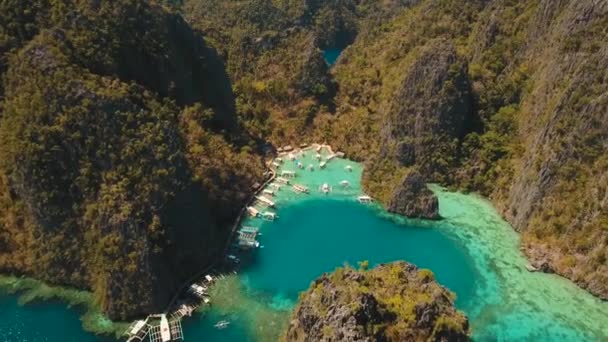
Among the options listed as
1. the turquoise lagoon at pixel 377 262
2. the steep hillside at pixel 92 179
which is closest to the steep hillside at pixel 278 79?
the turquoise lagoon at pixel 377 262

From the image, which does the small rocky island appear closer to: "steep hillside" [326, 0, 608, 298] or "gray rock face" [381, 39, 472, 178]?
"steep hillside" [326, 0, 608, 298]

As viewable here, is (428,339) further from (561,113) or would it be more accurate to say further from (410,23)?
(410,23)

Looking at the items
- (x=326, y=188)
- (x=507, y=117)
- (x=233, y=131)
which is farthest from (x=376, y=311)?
(x=233, y=131)

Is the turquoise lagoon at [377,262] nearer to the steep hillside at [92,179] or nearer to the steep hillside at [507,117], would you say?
the steep hillside at [507,117]

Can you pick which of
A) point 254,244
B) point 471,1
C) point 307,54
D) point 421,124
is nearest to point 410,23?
point 471,1

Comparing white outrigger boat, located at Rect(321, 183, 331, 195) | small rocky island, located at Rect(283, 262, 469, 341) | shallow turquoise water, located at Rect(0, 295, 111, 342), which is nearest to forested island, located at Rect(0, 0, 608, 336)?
shallow turquoise water, located at Rect(0, 295, 111, 342)
